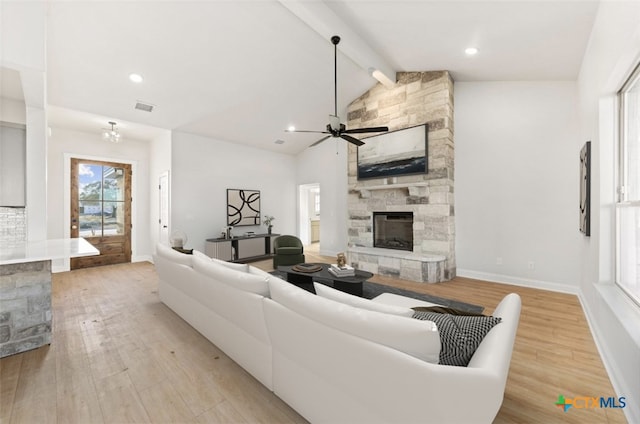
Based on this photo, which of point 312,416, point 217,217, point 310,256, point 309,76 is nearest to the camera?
point 312,416

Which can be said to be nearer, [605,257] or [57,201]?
[605,257]

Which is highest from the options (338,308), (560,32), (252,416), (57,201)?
(560,32)

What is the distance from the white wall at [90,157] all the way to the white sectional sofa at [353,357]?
17.2ft

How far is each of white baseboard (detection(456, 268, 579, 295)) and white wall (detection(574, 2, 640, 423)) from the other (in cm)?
91

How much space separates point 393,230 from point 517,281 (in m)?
2.11

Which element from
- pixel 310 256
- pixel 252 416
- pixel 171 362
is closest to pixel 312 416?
pixel 252 416

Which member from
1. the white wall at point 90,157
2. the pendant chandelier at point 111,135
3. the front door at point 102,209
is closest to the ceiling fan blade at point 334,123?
the pendant chandelier at point 111,135

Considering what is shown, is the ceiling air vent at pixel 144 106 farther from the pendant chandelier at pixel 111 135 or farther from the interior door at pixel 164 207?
the interior door at pixel 164 207

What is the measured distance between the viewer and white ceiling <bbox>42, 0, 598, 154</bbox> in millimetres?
2893

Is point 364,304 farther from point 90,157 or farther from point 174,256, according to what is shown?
point 90,157

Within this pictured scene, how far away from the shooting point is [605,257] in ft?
7.78

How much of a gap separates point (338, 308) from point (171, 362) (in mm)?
1668

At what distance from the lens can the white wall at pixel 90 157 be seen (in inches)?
207

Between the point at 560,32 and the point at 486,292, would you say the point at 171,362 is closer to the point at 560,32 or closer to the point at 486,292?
the point at 486,292
